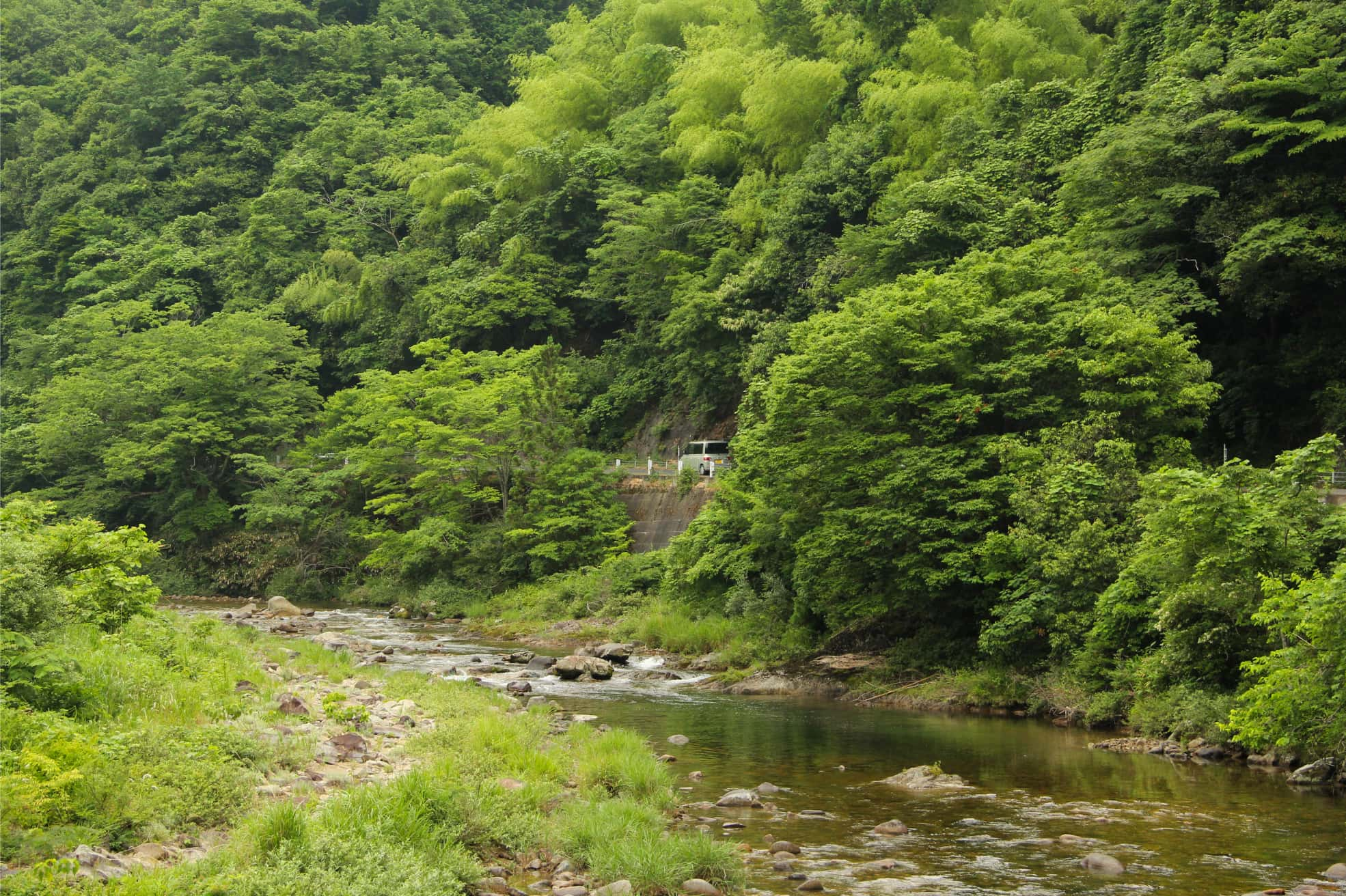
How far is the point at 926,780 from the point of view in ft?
47.8

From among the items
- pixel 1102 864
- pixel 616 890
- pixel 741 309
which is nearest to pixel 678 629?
pixel 741 309

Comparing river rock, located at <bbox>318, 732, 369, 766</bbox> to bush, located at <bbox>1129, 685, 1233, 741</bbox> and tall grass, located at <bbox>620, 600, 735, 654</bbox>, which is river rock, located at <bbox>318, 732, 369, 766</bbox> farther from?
tall grass, located at <bbox>620, 600, 735, 654</bbox>

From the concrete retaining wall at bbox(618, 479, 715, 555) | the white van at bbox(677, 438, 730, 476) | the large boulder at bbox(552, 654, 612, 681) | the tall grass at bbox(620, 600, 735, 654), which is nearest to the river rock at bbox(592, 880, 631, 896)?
the large boulder at bbox(552, 654, 612, 681)

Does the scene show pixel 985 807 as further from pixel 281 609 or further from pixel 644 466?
pixel 644 466

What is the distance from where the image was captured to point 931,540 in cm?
2314

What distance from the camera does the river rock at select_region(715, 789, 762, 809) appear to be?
43.8 feet

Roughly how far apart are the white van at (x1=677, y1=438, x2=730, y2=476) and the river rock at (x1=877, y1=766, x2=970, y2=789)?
23.6 m

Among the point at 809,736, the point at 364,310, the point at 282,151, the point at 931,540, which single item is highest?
the point at 282,151

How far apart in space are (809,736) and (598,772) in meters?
6.22

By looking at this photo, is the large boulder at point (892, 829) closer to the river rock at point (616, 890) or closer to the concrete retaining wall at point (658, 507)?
the river rock at point (616, 890)

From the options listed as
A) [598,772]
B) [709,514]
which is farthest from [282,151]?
[598,772]

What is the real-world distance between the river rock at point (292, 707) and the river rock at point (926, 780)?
763 centimetres

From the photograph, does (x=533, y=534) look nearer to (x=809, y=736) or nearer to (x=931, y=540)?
(x=931, y=540)

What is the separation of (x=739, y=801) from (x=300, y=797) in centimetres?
538
